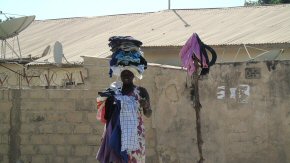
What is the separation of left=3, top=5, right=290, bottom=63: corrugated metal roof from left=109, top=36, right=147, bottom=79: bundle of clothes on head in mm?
7956

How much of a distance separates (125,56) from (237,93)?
2397mm

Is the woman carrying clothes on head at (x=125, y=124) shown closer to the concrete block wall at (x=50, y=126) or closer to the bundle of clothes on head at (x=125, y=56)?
the bundle of clothes on head at (x=125, y=56)

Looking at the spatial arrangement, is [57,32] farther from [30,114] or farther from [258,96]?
[258,96]

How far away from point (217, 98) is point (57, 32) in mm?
13492

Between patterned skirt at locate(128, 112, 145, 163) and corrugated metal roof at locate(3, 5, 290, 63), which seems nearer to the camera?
patterned skirt at locate(128, 112, 145, 163)

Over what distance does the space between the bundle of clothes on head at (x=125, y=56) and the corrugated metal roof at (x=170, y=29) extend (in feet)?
26.1

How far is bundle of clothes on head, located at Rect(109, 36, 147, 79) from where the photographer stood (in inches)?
185

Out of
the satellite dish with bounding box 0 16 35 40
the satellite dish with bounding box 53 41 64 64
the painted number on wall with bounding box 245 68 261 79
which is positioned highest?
A: the satellite dish with bounding box 0 16 35 40

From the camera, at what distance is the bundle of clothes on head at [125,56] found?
4688mm

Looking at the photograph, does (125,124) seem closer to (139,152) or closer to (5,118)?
(139,152)

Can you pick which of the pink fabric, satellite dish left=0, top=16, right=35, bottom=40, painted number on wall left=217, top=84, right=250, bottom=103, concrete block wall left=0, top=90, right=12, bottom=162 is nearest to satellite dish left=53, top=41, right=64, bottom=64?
satellite dish left=0, top=16, right=35, bottom=40

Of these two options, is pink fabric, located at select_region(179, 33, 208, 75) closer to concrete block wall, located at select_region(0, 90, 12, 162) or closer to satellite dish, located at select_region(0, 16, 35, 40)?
concrete block wall, located at select_region(0, 90, 12, 162)

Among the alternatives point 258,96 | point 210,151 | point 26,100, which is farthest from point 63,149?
point 258,96

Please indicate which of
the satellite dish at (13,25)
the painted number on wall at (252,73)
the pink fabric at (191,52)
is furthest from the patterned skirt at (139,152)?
the satellite dish at (13,25)
